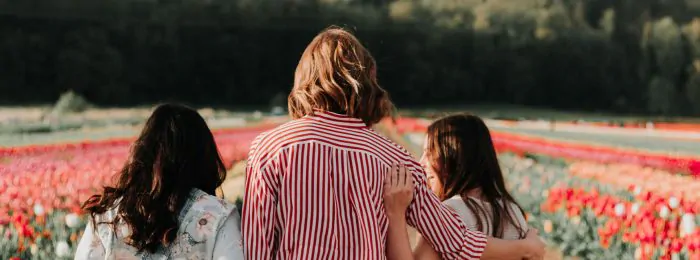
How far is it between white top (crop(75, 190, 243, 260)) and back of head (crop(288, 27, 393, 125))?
0.37 m

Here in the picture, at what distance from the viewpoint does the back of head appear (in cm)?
235

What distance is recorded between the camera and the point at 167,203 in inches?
98.3

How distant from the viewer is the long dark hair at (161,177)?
2.48 metres

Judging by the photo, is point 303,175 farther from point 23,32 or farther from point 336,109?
point 23,32

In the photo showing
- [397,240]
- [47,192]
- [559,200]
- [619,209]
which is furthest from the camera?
[559,200]

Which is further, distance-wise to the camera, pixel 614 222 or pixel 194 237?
pixel 614 222

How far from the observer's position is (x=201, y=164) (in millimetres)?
2541

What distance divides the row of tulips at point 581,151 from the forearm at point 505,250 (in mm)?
6847

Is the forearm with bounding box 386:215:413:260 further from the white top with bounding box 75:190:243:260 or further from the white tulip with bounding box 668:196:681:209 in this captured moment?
the white tulip with bounding box 668:196:681:209

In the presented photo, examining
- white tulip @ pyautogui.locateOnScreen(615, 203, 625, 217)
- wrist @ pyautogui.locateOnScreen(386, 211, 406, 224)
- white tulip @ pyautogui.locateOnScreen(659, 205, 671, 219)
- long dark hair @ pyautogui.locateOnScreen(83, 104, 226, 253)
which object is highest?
long dark hair @ pyautogui.locateOnScreen(83, 104, 226, 253)

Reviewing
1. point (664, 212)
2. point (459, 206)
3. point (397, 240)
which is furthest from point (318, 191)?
point (664, 212)

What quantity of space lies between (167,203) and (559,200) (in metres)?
4.85

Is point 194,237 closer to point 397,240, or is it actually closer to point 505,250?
point 397,240

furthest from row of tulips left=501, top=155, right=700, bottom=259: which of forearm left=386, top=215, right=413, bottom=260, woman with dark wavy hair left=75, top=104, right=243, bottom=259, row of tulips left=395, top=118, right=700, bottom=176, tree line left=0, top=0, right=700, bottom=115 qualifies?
tree line left=0, top=0, right=700, bottom=115
